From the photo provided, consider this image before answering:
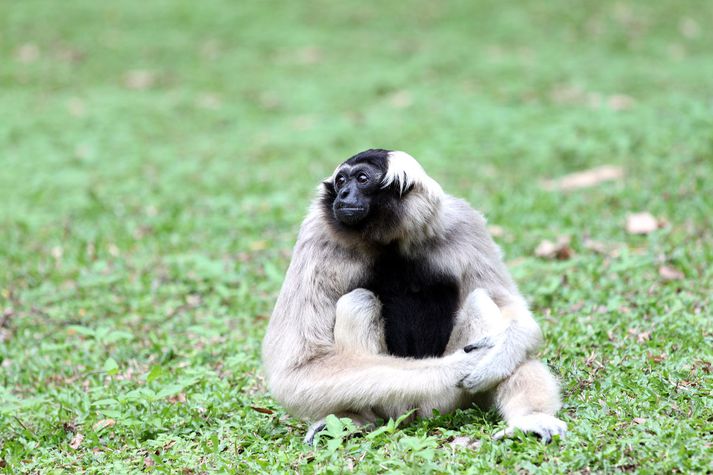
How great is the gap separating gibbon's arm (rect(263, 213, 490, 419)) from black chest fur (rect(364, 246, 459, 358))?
0.18 meters

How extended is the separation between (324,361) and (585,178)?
6.67 m

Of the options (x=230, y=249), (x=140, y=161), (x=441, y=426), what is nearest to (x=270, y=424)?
(x=441, y=426)

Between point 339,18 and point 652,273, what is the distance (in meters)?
15.3

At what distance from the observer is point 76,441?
5.55 meters

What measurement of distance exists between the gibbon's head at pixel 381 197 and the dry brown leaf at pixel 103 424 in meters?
1.91

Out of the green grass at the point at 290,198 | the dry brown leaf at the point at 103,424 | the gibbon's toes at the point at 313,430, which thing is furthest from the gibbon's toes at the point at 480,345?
the dry brown leaf at the point at 103,424

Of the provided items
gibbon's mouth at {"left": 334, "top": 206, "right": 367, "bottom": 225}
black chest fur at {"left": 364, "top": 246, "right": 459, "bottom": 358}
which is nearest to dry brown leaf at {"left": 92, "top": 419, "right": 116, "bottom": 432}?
black chest fur at {"left": 364, "top": 246, "right": 459, "bottom": 358}

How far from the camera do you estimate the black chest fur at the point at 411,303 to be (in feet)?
17.4

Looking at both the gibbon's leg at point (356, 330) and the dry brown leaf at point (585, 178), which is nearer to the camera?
the gibbon's leg at point (356, 330)

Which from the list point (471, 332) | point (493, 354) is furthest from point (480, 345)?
point (471, 332)

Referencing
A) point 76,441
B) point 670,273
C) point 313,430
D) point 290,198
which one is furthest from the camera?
point 290,198

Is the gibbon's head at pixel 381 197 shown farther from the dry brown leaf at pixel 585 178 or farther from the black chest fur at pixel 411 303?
the dry brown leaf at pixel 585 178

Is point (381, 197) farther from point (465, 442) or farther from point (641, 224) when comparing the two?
point (641, 224)

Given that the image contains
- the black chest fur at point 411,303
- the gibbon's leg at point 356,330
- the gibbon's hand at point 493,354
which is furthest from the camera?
the black chest fur at point 411,303
